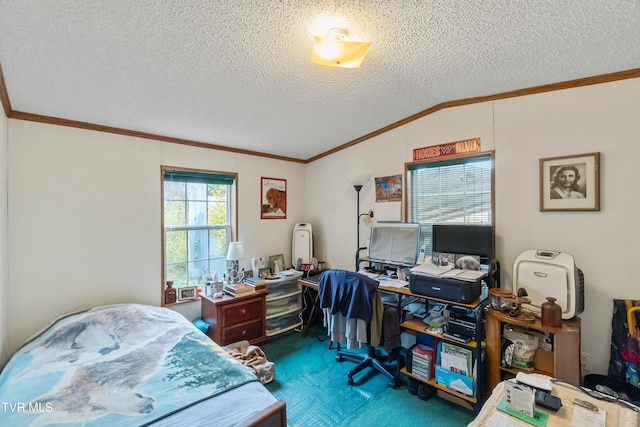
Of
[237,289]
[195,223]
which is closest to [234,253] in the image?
[237,289]

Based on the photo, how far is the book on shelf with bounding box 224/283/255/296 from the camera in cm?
292

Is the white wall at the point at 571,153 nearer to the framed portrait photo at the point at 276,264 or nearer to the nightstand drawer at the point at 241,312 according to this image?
the framed portrait photo at the point at 276,264

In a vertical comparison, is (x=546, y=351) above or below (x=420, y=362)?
above

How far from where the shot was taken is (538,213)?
2.23 meters

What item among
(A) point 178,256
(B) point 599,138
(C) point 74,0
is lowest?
(A) point 178,256

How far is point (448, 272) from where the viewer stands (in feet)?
7.23

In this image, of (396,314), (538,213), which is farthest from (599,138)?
(396,314)

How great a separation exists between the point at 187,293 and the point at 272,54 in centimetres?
257

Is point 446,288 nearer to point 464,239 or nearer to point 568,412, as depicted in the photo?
point 464,239

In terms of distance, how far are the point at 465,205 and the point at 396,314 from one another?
49.0 inches

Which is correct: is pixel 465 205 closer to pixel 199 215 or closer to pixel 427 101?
pixel 427 101

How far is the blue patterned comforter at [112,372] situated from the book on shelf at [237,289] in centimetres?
65

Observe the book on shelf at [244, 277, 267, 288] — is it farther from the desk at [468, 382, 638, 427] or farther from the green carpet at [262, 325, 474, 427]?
the desk at [468, 382, 638, 427]

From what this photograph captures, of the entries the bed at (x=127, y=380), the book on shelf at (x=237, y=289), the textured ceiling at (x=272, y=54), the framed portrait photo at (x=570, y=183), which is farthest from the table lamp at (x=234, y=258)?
the framed portrait photo at (x=570, y=183)
